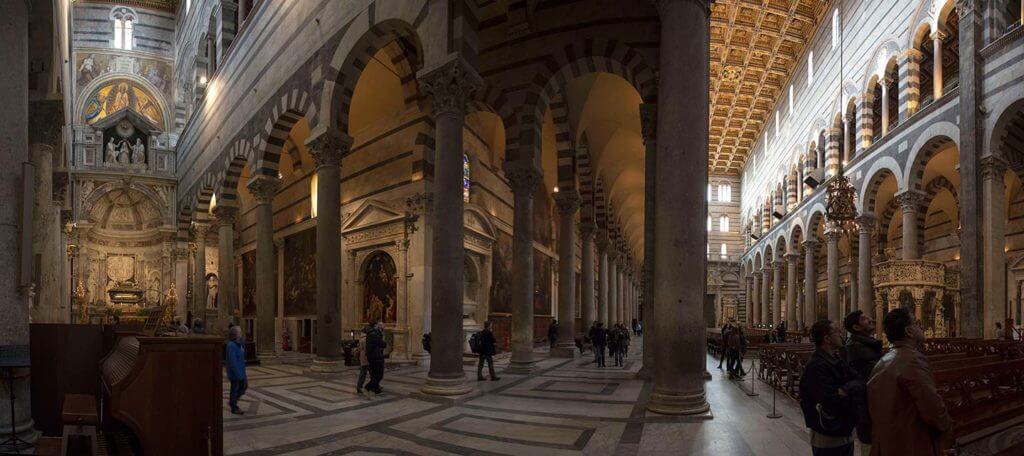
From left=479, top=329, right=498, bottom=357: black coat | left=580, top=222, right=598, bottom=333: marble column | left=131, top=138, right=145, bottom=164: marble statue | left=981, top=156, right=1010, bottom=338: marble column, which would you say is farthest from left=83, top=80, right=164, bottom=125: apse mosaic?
left=981, top=156, right=1010, bottom=338: marble column

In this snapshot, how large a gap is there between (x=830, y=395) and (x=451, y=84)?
26.1ft

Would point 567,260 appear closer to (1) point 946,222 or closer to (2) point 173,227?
(1) point 946,222

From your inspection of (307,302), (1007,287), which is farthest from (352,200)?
(1007,287)

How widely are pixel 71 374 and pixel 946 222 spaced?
102ft

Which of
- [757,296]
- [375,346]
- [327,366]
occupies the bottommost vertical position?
[757,296]

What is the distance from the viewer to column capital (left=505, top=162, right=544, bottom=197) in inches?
550

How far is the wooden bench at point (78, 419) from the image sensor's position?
3.62m

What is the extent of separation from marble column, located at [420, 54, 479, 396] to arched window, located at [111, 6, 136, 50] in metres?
31.3

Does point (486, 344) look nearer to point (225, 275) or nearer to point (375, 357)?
point (375, 357)

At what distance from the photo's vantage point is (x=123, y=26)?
110 ft

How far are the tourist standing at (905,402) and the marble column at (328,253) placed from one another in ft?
36.7

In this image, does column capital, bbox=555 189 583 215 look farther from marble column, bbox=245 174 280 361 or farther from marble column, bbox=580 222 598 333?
marble column, bbox=245 174 280 361

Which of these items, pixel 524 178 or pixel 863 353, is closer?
pixel 863 353

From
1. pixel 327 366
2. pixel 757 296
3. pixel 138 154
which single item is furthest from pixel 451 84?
pixel 757 296
